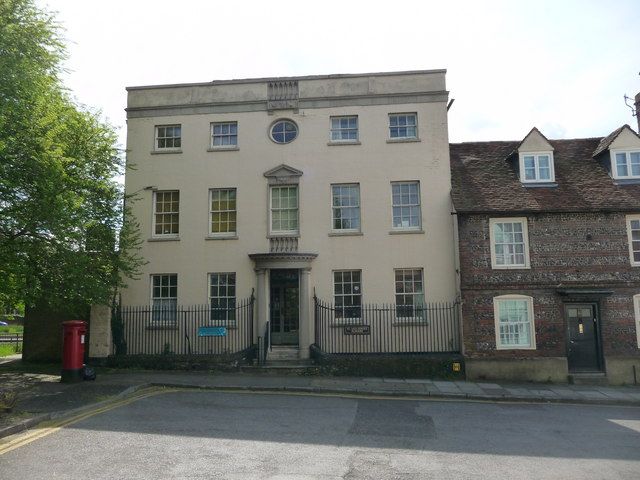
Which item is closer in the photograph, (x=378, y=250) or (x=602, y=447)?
(x=602, y=447)

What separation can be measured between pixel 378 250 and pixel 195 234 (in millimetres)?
6817

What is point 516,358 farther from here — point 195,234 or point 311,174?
point 195,234

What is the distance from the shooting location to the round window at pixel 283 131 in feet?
63.3

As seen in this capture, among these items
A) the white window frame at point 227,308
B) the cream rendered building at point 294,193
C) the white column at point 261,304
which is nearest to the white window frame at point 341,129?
the cream rendered building at point 294,193

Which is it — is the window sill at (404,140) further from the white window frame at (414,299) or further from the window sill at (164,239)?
the window sill at (164,239)

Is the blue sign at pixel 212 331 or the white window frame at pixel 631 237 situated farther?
the blue sign at pixel 212 331

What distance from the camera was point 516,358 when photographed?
643 inches

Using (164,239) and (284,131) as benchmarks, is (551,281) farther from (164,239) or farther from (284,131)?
(164,239)

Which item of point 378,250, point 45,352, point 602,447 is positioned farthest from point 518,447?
point 45,352

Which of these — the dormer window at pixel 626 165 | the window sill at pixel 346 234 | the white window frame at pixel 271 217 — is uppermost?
the dormer window at pixel 626 165

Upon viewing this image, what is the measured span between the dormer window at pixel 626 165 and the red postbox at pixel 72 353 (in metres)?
18.6

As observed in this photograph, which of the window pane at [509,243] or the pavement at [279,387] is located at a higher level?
the window pane at [509,243]

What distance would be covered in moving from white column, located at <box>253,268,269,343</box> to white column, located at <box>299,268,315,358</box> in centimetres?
129

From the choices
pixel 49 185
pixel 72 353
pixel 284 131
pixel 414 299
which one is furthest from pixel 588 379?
pixel 49 185
